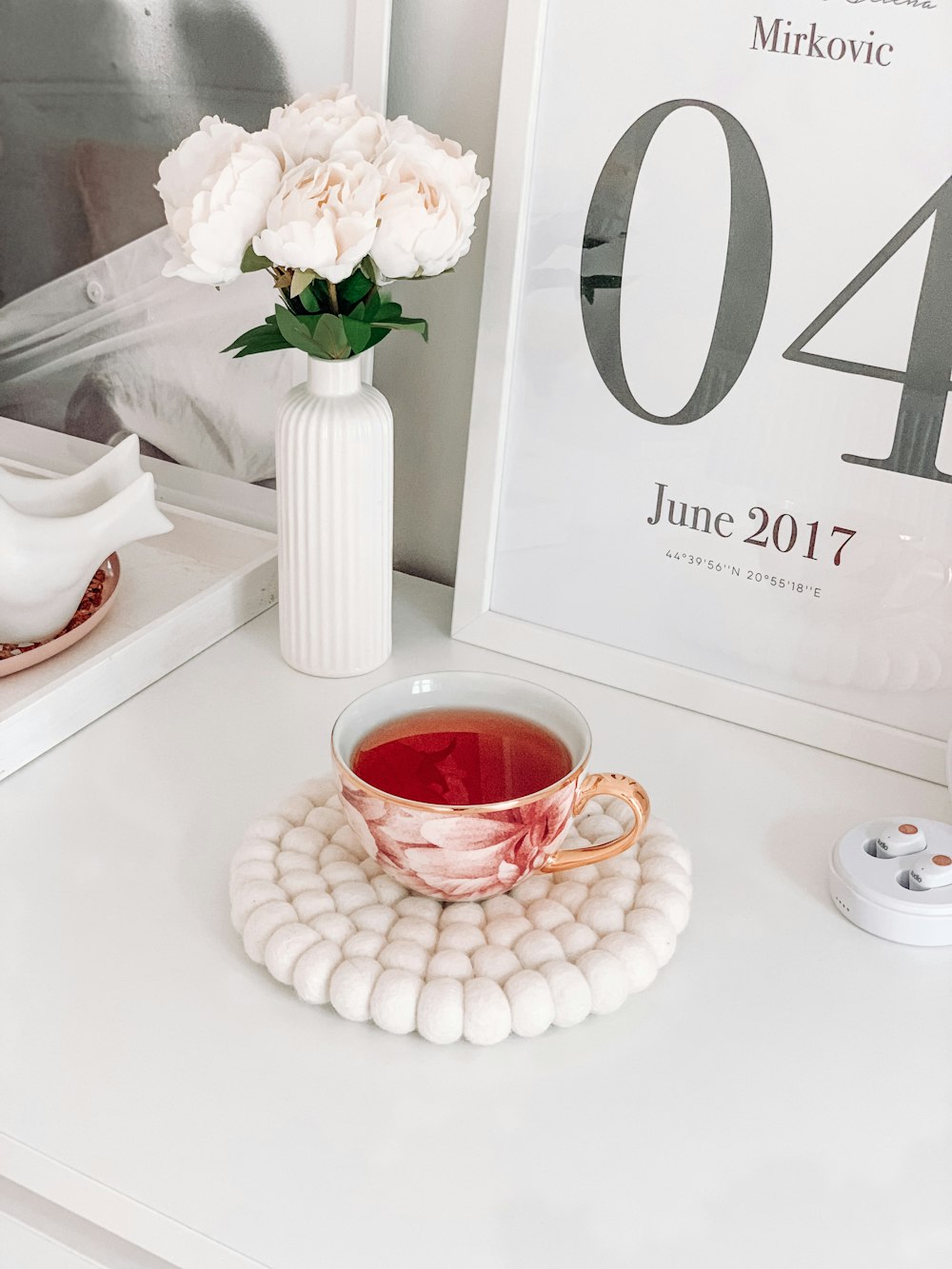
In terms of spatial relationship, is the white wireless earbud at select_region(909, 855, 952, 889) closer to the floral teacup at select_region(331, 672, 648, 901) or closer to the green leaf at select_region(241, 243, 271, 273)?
the floral teacup at select_region(331, 672, 648, 901)

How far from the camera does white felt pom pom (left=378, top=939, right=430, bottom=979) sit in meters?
0.57

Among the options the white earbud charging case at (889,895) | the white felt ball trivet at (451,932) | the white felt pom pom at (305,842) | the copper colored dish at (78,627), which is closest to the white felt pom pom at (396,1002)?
the white felt ball trivet at (451,932)

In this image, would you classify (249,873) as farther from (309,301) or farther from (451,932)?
(309,301)

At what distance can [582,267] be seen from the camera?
0.76 metres

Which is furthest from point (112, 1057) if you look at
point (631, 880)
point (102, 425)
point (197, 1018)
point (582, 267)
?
point (102, 425)

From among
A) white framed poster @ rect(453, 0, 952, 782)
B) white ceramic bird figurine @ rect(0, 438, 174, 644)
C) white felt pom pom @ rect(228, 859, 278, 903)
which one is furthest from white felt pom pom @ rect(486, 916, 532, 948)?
white ceramic bird figurine @ rect(0, 438, 174, 644)

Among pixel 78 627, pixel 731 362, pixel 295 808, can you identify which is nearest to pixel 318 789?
pixel 295 808

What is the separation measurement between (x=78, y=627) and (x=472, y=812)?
1.17 feet

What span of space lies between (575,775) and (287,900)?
0.15 m

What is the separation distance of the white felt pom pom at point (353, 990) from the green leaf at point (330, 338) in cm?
36

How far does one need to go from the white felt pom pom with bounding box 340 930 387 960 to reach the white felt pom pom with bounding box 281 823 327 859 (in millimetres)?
69

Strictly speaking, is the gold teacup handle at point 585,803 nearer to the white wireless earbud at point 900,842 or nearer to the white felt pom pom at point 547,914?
the white felt pom pom at point 547,914

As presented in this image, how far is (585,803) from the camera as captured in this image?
0.62 metres

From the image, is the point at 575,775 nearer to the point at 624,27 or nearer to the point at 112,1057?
the point at 112,1057
